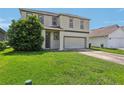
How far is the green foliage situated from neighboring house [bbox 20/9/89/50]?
2.76m

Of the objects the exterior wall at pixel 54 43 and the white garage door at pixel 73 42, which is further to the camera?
the white garage door at pixel 73 42

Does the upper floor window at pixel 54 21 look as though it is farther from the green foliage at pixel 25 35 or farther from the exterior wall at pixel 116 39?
the exterior wall at pixel 116 39

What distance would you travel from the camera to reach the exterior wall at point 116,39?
2942 cm

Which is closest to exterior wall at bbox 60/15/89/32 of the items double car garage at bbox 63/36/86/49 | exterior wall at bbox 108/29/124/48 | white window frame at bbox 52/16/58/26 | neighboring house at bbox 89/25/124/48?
white window frame at bbox 52/16/58/26

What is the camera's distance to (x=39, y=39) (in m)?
18.1

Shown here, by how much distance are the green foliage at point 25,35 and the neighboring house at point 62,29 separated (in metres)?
2.76

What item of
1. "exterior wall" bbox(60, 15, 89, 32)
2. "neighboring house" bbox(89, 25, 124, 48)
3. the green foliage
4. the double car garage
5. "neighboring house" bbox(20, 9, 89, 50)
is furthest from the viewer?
"neighboring house" bbox(89, 25, 124, 48)

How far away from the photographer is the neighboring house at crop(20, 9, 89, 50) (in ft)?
71.3

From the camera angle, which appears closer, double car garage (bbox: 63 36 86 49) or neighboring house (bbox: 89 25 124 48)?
double car garage (bbox: 63 36 86 49)

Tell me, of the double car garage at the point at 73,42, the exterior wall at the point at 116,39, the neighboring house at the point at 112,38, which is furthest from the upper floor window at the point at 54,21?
the exterior wall at the point at 116,39

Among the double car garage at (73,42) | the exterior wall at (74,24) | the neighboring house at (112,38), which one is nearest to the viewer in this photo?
the exterior wall at (74,24)

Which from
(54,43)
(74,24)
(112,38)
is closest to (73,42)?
(74,24)

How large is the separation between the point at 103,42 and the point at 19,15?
14828 mm

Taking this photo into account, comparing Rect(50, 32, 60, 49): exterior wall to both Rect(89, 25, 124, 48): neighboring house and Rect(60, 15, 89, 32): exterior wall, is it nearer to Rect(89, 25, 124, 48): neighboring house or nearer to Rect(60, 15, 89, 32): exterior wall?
Rect(60, 15, 89, 32): exterior wall
